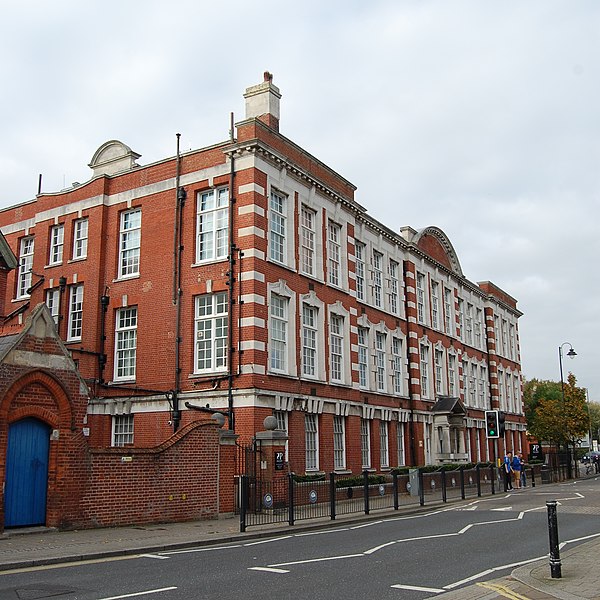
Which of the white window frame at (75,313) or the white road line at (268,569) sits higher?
the white window frame at (75,313)

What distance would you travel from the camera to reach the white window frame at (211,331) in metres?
24.8

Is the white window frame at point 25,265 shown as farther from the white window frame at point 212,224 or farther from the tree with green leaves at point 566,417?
the tree with green leaves at point 566,417

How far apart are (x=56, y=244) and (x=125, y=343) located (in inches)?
253

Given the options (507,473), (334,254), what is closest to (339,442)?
(334,254)

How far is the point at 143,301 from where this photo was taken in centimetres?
2719

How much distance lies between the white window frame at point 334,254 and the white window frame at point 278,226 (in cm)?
338

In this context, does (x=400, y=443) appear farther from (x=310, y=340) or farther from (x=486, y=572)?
(x=486, y=572)

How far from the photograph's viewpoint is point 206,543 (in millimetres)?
14805

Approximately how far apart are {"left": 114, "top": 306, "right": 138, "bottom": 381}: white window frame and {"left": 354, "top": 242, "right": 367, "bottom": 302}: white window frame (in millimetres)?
10300

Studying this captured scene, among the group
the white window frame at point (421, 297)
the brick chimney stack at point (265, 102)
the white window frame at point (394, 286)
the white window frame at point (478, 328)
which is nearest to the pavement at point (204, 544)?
the brick chimney stack at point (265, 102)

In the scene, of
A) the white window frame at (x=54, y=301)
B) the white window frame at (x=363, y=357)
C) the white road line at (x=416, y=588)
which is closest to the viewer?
the white road line at (x=416, y=588)

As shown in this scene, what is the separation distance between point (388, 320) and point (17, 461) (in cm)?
2233

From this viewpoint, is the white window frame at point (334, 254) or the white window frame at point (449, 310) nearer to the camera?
the white window frame at point (334, 254)

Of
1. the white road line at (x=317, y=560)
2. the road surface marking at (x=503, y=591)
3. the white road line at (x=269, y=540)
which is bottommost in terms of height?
the white road line at (x=269, y=540)
